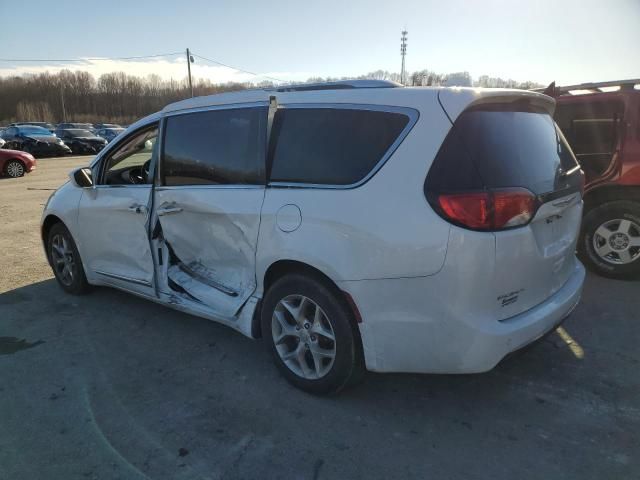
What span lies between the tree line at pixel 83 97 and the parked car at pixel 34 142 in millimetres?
49863

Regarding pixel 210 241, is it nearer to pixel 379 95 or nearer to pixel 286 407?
pixel 286 407

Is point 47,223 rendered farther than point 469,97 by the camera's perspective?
Yes

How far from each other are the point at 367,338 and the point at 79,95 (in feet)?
365

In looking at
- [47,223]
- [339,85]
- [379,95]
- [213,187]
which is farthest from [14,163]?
[379,95]

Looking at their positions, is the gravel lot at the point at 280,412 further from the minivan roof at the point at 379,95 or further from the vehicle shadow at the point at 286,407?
the minivan roof at the point at 379,95

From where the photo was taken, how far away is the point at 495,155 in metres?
2.52

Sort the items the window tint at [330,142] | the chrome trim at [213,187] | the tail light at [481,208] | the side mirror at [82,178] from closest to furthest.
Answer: the tail light at [481,208] → the window tint at [330,142] → the chrome trim at [213,187] → the side mirror at [82,178]

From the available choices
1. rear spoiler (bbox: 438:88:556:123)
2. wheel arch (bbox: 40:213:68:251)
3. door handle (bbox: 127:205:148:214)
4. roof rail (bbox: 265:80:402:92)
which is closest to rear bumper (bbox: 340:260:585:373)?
rear spoiler (bbox: 438:88:556:123)

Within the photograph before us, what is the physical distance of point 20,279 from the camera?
5492 millimetres

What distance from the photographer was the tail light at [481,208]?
235cm

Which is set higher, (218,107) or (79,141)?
(218,107)

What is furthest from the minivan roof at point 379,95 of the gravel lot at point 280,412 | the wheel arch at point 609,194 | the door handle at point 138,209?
the wheel arch at point 609,194

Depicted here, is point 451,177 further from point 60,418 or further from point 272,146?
point 60,418

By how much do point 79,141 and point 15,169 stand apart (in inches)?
636
